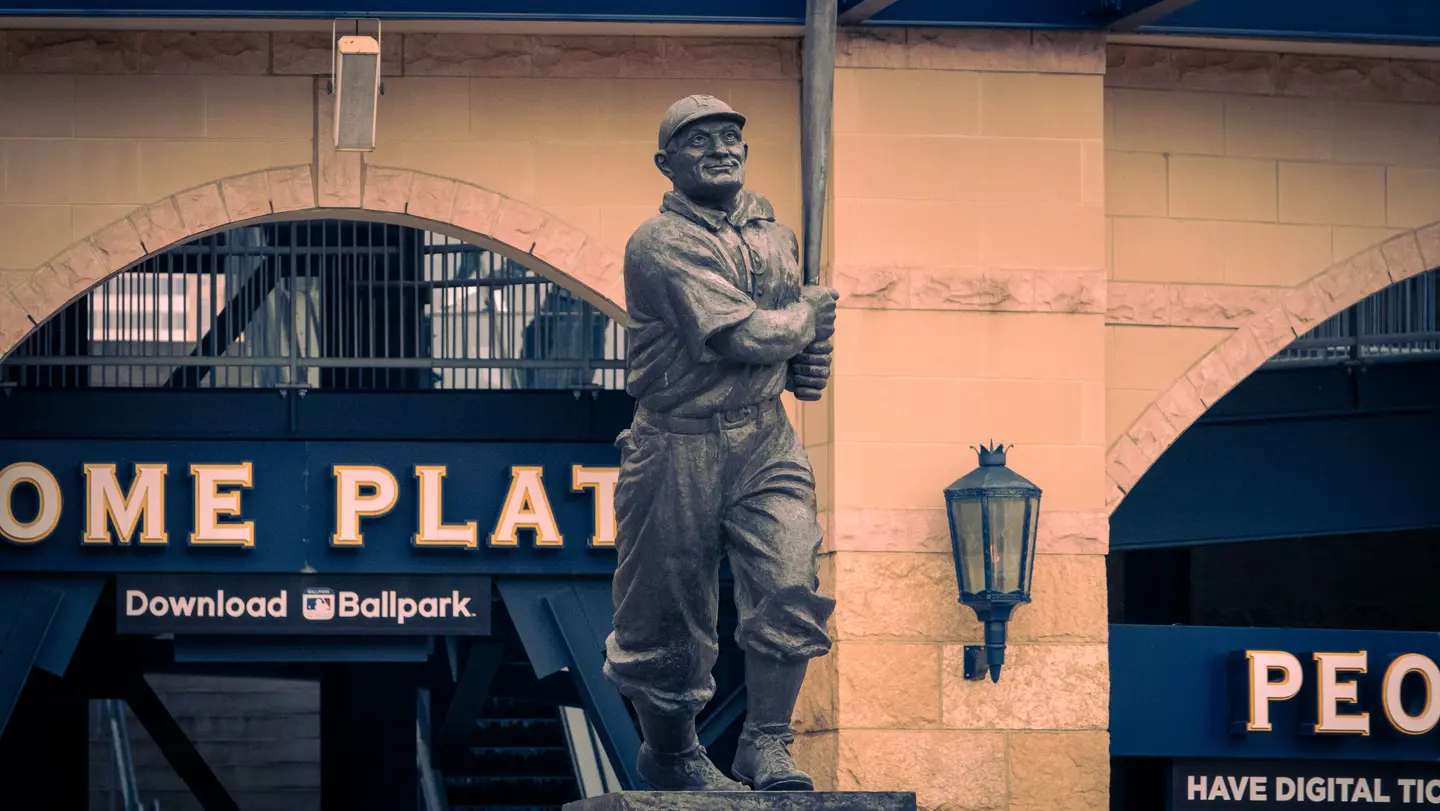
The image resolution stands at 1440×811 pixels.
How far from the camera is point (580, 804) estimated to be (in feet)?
26.7

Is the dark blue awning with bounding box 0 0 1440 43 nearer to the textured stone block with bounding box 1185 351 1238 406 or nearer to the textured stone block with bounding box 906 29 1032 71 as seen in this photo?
the textured stone block with bounding box 906 29 1032 71

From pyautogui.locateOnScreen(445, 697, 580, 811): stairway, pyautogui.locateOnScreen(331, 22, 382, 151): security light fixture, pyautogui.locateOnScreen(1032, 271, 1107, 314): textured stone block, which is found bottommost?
pyautogui.locateOnScreen(445, 697, 580, 811): stairway

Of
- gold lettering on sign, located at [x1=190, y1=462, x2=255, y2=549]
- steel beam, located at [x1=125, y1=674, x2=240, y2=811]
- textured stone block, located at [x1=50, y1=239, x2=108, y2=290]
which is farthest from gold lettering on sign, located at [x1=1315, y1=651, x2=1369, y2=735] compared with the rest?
steel beam, located at [x1=125, y1=674, x2=240, y2=811]

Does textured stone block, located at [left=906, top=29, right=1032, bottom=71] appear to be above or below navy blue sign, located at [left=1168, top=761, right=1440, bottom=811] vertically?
above

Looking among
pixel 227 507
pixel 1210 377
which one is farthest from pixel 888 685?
pixel 227 507

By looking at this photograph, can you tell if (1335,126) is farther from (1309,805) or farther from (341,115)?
(341,115)

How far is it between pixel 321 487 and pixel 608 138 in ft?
9.39

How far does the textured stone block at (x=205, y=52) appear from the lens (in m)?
13.0

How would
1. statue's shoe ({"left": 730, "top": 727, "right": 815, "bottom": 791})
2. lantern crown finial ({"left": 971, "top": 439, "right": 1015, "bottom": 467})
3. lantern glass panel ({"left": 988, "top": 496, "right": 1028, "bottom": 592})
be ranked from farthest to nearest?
lantern crown finial ({"left": 971, "top": 439, "right": 1015, "bottom": 467}) → lantern glass panel ({"left": 988, "top": 496, "right": 1028, "bottom": 592}) → statue's shoe ({"left": 730, "top": 727, "right": 815, "bottom": 791})

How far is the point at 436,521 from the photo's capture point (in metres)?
14.2

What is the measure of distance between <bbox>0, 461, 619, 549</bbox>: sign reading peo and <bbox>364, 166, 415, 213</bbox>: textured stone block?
6.45ft

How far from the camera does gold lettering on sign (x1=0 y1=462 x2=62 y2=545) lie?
46.1ft

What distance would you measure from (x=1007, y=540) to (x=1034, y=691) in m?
0.95

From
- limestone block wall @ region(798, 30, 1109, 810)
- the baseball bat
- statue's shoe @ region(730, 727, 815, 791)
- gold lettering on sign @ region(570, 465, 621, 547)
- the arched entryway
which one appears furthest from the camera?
gold lettering on sign @ region(570, 465, 621, 547)
